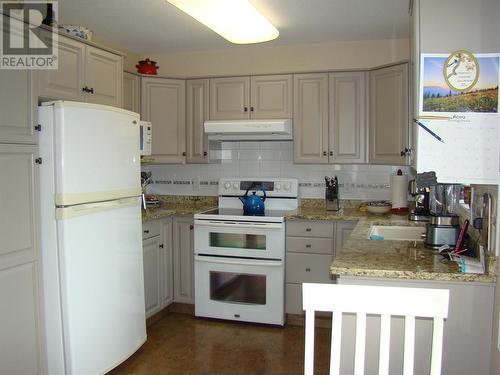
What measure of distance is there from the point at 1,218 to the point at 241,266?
75.5 inches

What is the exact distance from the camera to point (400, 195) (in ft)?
12.0

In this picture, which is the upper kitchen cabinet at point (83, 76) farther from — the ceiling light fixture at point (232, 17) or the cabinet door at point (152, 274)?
the cabinet door at point (152, 274)

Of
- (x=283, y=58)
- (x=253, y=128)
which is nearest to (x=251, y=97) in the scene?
(x=253, y=128)

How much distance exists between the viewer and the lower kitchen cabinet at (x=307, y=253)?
3543 mm

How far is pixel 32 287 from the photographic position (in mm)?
2293

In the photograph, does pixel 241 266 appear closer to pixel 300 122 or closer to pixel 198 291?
pixel 198 291

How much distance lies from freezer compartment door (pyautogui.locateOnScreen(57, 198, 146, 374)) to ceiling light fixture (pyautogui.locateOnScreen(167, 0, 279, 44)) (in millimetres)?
1237

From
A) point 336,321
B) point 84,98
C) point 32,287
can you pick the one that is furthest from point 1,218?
point 336,321

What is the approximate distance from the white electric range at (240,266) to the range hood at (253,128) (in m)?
0.72

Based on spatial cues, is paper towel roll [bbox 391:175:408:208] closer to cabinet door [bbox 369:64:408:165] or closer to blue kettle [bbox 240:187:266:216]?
cabinet door [bbox 369:64:408:165]

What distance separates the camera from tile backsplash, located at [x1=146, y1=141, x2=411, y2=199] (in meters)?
4.03

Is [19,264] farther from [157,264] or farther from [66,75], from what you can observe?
[157,264]

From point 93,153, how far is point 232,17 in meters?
1.18

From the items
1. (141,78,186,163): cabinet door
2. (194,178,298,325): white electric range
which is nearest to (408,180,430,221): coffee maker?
(194,178,298,325): white electric range
